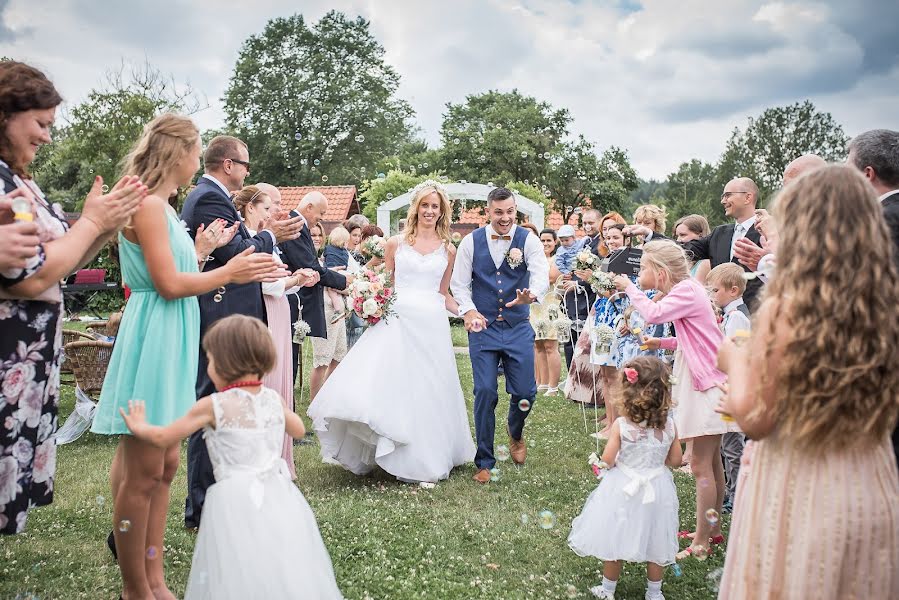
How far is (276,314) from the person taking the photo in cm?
557

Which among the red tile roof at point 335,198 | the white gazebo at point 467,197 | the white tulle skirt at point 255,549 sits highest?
the red tile roof at point 335,198

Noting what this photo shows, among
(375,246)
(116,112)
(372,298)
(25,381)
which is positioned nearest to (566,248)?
(375,246)

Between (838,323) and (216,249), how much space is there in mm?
3526

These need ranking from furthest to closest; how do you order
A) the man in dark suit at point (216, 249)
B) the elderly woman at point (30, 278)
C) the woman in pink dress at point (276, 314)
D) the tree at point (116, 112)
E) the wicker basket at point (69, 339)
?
the tree at point (116, 112) < the wicker basket at point (69, 339) < the woman in pink dress at point (276, 314) < the man in dark suit at point (216, 249) < the elderly woman at point (30, 278)

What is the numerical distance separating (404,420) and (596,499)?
2183 mm

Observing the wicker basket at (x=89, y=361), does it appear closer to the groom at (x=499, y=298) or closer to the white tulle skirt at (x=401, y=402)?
the white tulle skirt at (x=401, y=402)

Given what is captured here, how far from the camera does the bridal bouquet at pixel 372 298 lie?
19.6 ft

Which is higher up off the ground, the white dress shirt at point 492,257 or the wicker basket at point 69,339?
the white dress shirt at point 492,257

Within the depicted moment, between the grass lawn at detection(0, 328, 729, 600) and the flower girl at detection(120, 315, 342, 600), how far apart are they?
3.52 feet

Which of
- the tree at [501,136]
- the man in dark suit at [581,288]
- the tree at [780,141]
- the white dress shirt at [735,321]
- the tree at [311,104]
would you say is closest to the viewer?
the white dress shirt at [735,321]

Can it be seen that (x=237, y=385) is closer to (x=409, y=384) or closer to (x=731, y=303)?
(x=409, y=384)

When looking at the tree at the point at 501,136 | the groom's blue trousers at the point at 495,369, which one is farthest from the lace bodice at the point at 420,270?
the tree at the point at 501,136

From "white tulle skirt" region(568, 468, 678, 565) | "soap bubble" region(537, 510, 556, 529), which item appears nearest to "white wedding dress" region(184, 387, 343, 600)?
"white tulle skirt" region(568, 468, 678, 565)

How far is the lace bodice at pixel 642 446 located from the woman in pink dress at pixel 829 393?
1458 millimetres
